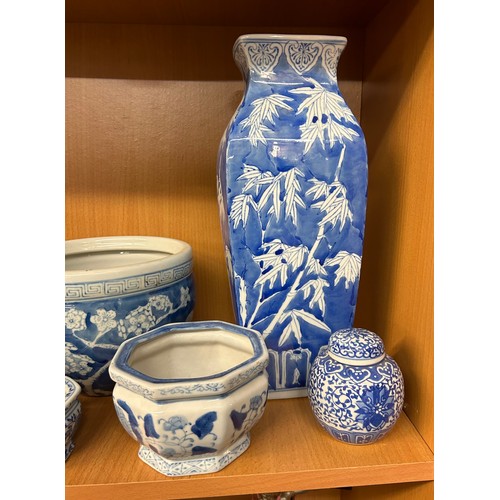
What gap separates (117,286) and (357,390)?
0.98ft

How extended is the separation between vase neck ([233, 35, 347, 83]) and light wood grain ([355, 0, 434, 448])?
10 centimetres

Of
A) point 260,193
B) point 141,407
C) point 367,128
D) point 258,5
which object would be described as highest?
point 258,5

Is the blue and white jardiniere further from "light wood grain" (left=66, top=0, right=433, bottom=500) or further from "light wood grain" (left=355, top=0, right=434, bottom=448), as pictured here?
"light wood grain" (left=355, top=0, right=434, bottom=448)

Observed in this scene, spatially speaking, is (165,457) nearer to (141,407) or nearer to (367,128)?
(141,407)

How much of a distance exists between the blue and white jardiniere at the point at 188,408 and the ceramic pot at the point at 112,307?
0.17 ft

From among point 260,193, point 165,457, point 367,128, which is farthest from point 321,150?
point 165,457

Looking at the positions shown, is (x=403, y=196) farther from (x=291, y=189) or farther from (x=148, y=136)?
(x=148, y=136)

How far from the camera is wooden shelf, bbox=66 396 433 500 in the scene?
47 centimetres

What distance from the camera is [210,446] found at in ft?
1.50

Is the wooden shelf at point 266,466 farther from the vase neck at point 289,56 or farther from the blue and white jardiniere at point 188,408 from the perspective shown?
the vase neck at point 289,56

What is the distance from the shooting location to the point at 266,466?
0.49m

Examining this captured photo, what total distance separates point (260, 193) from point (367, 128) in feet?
1.00

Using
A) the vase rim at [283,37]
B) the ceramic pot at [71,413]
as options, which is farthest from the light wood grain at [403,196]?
the ceramic pot at [71,413]

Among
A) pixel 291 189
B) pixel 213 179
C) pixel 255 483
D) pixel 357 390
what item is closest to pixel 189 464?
pixel 255 483
